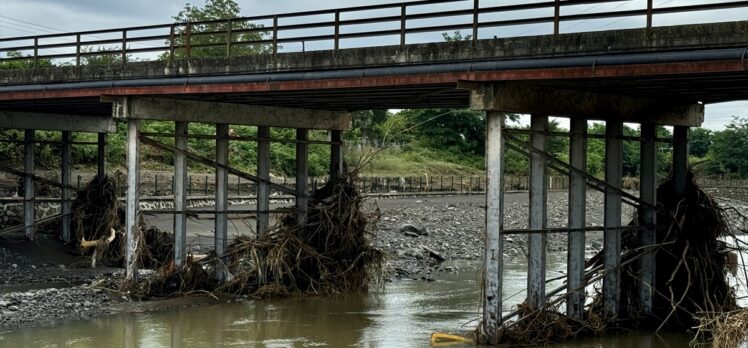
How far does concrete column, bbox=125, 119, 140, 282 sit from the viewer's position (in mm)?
19484

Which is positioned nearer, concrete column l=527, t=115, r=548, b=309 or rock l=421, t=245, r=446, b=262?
concrete column l=527, t=115, r=548, b=309

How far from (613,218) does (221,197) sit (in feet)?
Answer: 28.6

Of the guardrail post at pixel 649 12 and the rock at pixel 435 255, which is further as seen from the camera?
the rock at pixel 435 255

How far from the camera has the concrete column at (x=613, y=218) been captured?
16.5m

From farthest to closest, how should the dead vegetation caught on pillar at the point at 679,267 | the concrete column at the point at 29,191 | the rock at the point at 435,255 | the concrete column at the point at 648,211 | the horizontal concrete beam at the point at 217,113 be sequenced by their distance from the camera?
1. the rock at the point at 435,255
2. the concrete column at the point at 29,191
3. the horizontal concrete beam at the point at 217,113
4. the concrete column at the point at 648,211
5. the dead vegetation caught on pillar at the point at 679,267

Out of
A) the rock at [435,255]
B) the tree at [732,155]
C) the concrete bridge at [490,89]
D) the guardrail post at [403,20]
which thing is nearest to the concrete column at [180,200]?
the concrete bridge at [490,89]

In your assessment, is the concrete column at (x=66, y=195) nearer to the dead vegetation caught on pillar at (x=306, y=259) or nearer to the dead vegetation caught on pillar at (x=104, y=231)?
the dead vegetation caught on pillar at (x=104, y=231)

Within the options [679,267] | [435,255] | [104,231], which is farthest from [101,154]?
[679,267]

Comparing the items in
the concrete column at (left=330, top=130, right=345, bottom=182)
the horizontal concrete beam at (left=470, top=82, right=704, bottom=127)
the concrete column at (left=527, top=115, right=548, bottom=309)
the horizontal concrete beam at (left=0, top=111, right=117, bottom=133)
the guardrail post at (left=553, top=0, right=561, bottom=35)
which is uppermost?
the guardrail post at (left=553, top=0, right=561, bottom=35)

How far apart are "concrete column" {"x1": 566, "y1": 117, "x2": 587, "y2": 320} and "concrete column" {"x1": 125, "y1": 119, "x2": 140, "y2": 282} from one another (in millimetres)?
8954

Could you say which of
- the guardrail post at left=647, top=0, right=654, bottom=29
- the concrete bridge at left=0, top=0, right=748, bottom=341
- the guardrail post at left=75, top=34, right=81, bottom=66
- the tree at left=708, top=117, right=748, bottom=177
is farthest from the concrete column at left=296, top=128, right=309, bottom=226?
the tree at left=708, top=117, right=748, bottom=177

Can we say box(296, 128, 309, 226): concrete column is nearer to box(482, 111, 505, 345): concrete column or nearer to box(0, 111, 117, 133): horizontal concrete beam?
box(482, 111, 505, 345): concrete column

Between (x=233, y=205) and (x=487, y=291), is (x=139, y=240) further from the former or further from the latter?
(x=233, y=205)

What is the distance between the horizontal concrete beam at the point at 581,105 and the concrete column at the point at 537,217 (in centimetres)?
38
